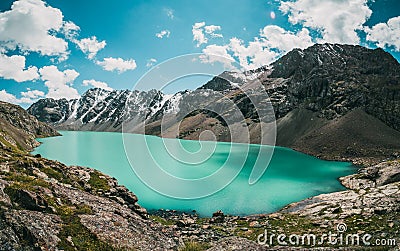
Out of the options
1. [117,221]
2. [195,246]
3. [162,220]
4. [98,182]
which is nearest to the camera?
[117,221]

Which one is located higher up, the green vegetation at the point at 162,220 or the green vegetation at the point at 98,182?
the green vegetation at the point at 98,182

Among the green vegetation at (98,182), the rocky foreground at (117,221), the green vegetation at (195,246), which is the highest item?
the green vegetation at (98,182)

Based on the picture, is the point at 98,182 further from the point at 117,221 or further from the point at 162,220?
the point at 117,221

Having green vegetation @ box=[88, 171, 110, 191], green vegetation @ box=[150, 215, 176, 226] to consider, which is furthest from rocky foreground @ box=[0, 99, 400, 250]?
green vegetation @ box=[150, 215, 176, 226]

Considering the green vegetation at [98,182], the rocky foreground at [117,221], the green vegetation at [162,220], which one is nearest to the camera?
the rocky foreground at [117,221]

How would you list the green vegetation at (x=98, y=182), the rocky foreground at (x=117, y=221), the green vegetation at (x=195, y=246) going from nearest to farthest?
1. the rocky foreground at (x=117, y=221)
2. the green vegetation at (x=195, y=246)
3. the green vegetation at (x=98, y=182)

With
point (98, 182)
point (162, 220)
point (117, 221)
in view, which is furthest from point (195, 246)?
point (98, 182)

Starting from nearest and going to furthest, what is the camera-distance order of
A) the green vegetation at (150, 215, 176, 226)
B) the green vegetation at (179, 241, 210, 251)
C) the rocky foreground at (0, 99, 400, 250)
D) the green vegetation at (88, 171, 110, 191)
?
the rocky foreground at (0, 99, 400, 250) → the green vegetation at (179, 241, 210, 251) → the green vegetation at (88, 171, 110, 191) → the green vegetation at (150, 215, 176, 226)

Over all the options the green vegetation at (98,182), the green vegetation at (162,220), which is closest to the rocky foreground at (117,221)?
the green vegetation at (98,182)

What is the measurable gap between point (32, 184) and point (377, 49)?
239134 millimetres

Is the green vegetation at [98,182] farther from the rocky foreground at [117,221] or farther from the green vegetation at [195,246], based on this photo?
the green vegetation at [195,246]

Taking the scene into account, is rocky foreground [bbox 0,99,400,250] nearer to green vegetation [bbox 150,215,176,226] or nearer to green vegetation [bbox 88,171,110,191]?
green vegetation [bbox 88,171,110,191]

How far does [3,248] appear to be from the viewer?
37.6 feet

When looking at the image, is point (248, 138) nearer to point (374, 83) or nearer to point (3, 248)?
point (374, 83)
